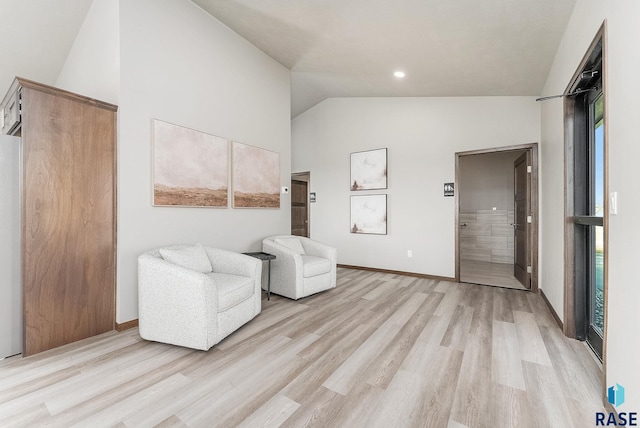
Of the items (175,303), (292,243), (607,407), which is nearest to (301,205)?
(292,243)

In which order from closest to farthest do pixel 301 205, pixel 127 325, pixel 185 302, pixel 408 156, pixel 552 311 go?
1. pixel 185 302
2. pixel 127 325
3. pixel 552 311
4. pixel 408 156
5. pixel 301 205

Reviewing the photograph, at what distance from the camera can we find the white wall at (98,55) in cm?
262

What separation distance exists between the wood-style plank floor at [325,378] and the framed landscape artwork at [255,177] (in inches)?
62.2

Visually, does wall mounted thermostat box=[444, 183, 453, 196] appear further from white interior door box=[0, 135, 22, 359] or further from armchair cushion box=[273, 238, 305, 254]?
white interior door box=[0, 135, 22, 359]

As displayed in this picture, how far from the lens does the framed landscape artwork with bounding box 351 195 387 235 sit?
5.13 m

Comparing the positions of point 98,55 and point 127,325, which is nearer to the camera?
point 127,325

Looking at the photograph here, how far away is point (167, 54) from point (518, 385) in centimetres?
399

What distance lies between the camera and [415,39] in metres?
3.02

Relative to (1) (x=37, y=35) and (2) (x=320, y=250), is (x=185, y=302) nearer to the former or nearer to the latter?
(2) (x=320, y=250)

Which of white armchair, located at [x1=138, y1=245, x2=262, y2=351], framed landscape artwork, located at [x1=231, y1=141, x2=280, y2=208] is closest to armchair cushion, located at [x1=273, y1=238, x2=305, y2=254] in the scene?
framed landscape artwork, located at [x1=231, y1=141, x2=280, y2=208]

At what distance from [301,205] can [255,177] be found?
233 centimetres

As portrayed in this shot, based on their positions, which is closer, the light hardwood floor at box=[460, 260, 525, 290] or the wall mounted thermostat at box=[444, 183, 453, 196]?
the light hardwood floor at box=[460, 260, 525, 290]

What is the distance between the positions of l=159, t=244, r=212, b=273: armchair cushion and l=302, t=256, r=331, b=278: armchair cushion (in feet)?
3.76

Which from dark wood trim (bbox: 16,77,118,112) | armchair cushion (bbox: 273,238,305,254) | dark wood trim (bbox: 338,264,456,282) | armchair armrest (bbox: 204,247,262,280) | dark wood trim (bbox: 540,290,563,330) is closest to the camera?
dark wood trim (bbox: 16,77,118,112)
